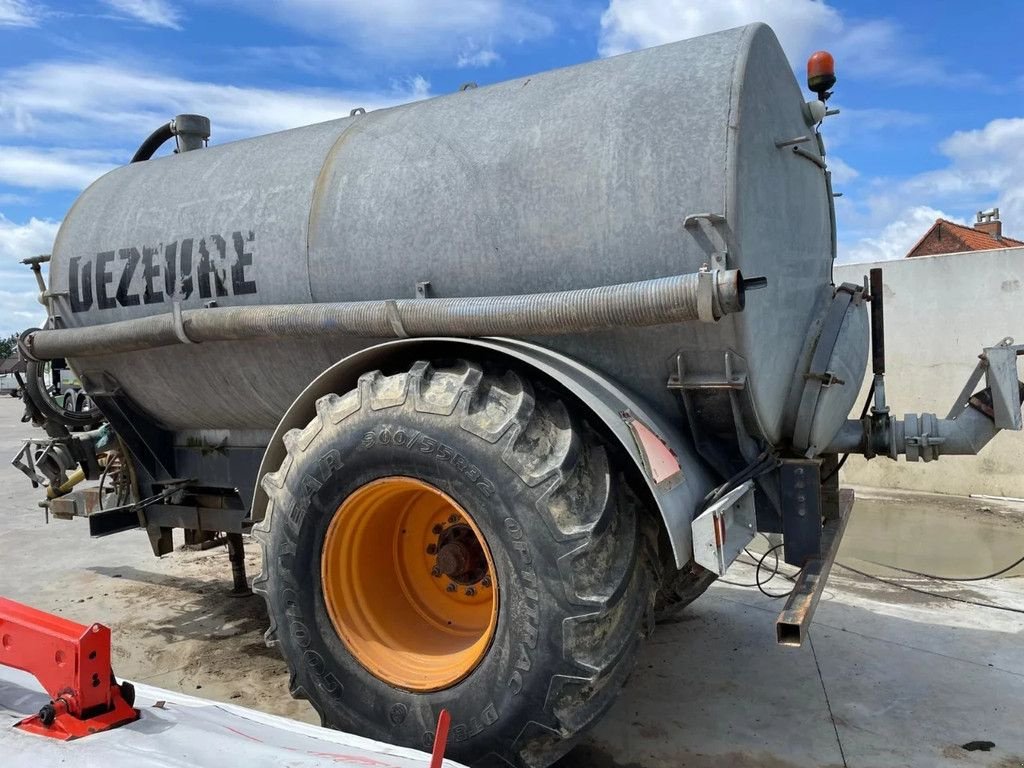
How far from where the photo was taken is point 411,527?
358cm

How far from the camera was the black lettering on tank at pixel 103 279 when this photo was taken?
14.5 feet

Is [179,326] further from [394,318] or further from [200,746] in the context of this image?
[200,746]

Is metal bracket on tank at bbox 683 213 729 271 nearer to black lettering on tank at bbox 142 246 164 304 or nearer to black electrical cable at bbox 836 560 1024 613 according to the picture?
black lettering on tank at bbox 142 246 164 304

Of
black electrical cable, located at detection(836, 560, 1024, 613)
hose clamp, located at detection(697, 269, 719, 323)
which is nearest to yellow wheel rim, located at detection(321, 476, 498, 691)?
hose clamp, located at detection(697, 269, 719, 323)

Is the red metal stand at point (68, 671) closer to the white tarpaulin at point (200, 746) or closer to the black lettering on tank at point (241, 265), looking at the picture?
the white tarpaulin at point (200, 746)

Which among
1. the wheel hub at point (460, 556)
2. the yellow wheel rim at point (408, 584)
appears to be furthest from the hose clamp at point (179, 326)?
the wheel hub at point (460, 556)

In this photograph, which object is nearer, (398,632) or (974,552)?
(398,632)

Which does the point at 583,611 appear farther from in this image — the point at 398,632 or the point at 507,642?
the point at 398,632

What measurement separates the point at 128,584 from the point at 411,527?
3993 mm

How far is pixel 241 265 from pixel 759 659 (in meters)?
3.44

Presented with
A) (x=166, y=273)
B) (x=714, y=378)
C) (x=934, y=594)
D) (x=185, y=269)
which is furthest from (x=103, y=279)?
(x=934, y=594)

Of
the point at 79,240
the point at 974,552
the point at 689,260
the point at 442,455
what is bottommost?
the point at 974,552

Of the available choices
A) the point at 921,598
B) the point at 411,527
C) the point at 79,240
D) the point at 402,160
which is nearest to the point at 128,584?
the point at 79,240

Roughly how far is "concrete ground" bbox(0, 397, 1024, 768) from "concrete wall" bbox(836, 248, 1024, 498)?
6.60ft
